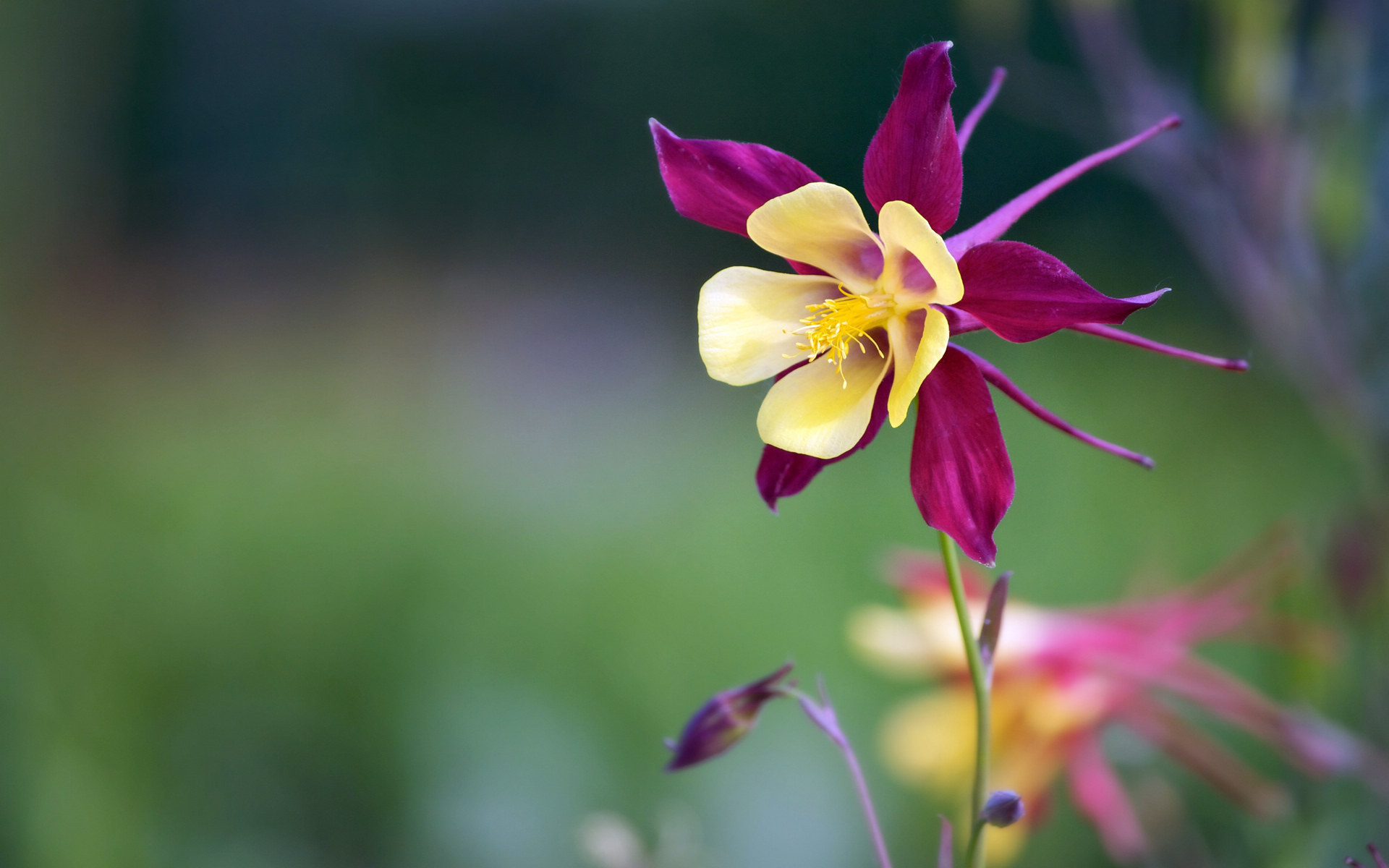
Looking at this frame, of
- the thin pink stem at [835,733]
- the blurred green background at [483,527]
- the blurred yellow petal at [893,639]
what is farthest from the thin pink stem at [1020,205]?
the blurred green background at [483,527]

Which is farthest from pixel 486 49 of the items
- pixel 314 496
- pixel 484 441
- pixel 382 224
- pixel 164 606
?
pixel 164 606

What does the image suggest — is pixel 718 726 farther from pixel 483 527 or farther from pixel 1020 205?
pixel 483 527

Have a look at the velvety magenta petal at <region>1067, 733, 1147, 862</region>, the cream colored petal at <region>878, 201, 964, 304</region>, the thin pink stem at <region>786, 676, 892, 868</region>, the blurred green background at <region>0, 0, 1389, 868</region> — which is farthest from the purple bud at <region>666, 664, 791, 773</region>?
the blurred green background at <region>0, 0, 1389, 868</region>

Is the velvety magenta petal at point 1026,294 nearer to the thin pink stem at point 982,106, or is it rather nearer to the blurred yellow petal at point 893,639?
the thin pink stem at point 982,106

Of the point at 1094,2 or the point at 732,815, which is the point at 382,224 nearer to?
the point at 732,815

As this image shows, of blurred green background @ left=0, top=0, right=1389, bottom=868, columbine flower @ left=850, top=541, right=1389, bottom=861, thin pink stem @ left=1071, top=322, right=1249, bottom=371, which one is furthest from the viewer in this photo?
blurred green background @ left=0, top=0, right=1389, bottom=868

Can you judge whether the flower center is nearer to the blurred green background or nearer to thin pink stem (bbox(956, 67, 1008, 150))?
thin pink stem (bbox(956, 67, 1008, 150))
